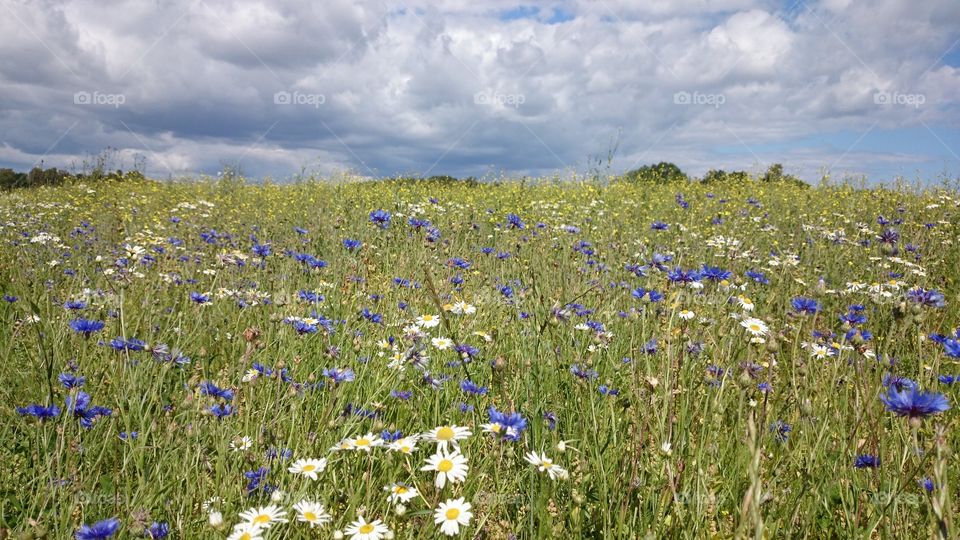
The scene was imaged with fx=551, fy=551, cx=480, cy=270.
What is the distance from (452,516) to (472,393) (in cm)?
79

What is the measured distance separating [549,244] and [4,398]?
374 centimetres

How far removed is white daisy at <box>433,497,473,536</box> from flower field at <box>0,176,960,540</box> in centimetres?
2

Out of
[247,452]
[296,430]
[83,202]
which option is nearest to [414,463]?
[296,430]

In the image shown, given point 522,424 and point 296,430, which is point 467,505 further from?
point 296,430

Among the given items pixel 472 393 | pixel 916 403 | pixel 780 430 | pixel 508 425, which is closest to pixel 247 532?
pixel 508 425

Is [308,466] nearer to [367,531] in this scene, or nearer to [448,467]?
Result: [367,531]

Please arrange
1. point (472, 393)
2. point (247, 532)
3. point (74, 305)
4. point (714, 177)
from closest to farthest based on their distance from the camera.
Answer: point (247, 532) → point (472, 393) → point (74, 305) → point (714, 177)

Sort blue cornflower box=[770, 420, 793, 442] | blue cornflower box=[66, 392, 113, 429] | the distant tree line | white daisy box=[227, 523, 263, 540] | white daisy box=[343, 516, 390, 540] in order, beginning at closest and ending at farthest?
white daisy box=[227, 523, 263, 540] → white daisy box=[343, 516, 390, 540] → blue cornflower box=[66, 392, 113, 429] → blue cornflower box=[770, 420, 793, 442] → the distant tree line

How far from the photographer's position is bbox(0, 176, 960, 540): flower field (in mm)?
1359

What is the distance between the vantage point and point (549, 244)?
486cm

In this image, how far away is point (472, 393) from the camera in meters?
1.93

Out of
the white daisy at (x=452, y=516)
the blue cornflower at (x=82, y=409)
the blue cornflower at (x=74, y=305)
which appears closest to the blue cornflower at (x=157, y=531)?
the blue cornflower at (x=82, y=409)

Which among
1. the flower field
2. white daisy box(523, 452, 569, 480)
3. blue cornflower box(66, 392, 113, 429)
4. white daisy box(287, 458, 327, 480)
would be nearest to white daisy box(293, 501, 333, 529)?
the flower field

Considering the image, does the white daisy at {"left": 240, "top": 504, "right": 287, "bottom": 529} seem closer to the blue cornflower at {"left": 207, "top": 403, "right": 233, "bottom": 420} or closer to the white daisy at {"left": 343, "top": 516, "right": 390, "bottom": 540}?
the white daisy at {"left": 343, "top": 516, "right": 390, "bottom": 540}
